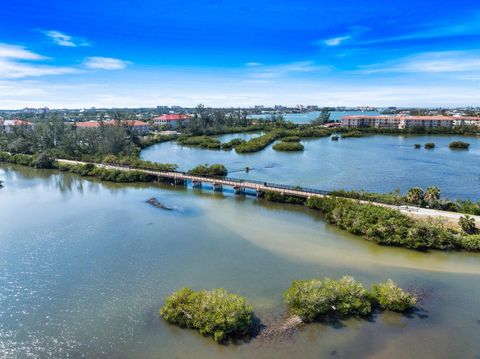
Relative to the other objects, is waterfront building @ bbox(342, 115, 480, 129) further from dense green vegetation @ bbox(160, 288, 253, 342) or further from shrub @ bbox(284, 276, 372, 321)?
dense green vegetation @ bbox(160, 288, 253, 342)

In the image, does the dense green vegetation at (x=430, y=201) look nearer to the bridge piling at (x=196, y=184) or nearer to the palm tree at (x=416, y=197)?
the palm tree at (x=416, y=197)

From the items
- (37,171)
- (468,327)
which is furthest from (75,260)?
(37,171)

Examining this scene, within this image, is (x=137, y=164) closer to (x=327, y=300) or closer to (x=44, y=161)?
(x=44, y=161)

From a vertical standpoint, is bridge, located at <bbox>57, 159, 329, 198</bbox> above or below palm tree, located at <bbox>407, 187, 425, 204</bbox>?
below

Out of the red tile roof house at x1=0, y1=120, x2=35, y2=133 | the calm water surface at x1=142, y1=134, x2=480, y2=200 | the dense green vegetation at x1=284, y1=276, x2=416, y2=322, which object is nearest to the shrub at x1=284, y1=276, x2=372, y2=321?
the dense green vegetation at x1=284, y1=276, x2=416, y2=322

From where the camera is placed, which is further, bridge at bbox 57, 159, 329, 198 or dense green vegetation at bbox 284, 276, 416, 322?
bridge at bbox 57, 159, 329, 198

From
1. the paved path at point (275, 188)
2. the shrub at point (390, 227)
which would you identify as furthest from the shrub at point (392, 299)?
the paved path at point (275, 188)
